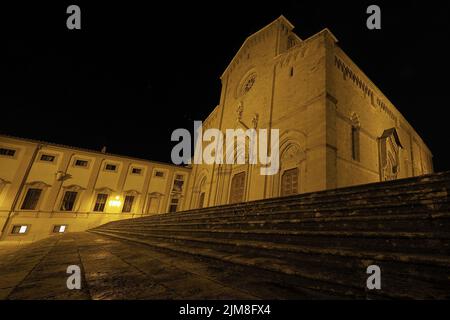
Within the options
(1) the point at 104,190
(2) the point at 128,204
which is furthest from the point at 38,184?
(2) the point at 128,204

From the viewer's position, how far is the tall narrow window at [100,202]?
23.5 m

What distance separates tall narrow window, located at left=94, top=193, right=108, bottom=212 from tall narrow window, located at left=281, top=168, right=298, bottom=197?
20821mm

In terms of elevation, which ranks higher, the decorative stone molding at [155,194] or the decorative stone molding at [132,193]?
the decorative stone molding at [155,194]

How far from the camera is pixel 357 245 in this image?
104 inches

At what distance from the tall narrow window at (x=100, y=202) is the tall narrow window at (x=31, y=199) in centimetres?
502

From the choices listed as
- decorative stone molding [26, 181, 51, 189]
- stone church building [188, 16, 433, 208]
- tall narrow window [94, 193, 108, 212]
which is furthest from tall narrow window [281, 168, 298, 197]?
decorative stone molding [26, 181, 51, 189]

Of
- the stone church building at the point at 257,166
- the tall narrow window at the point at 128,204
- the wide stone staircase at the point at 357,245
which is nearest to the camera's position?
the wide stone staircase at the point at 357,245

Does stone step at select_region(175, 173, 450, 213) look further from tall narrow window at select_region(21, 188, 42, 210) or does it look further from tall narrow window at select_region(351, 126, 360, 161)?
Result: tall narrow window at select_region(21, 188, 42, 210)

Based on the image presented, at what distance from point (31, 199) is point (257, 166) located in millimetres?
22152

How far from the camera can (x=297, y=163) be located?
11055 millimetres

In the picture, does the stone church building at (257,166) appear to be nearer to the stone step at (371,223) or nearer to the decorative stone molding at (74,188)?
the decorative stone molding at (74,188)

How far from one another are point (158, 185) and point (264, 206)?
23.7m

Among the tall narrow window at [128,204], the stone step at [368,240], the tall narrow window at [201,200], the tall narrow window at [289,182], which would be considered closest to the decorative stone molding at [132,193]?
the tall narrow window at [128,204]
